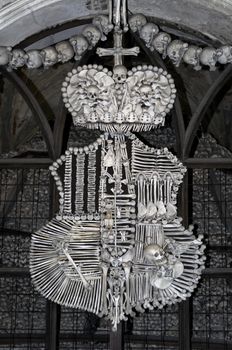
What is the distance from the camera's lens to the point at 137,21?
3025 mm

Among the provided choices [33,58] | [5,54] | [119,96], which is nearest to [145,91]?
[119,96]

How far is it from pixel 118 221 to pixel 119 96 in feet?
1.52

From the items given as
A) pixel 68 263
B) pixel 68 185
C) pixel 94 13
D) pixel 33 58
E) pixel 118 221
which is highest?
pixel 94 13

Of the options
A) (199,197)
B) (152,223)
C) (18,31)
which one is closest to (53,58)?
(18,31)

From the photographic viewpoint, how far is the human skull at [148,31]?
297cm

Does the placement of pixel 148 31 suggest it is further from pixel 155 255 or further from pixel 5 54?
pixel 155 255

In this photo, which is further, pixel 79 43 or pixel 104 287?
pixel 79 43

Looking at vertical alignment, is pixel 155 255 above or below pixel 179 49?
below

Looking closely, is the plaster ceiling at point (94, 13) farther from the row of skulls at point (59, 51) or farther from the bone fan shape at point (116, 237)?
the bone fan shape at point (116, 237)

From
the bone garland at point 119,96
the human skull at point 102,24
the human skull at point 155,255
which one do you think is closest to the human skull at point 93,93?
the bone garland at point 119,96

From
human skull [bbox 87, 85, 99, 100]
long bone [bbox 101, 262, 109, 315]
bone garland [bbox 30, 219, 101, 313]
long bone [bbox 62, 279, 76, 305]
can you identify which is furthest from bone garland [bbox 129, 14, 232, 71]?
long bone [bbox 62, 279, 76, 305]

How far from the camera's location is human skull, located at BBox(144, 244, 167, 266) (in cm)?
279

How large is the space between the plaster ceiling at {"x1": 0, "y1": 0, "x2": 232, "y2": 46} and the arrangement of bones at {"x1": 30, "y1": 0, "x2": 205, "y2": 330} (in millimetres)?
308

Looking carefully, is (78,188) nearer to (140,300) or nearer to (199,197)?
(140,300)
